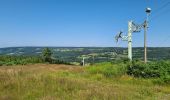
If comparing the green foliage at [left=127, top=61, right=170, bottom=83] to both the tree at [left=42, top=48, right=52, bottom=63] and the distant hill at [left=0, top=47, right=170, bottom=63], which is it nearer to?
the distant hill at [left=0, top=47, right=170, bottom=63]

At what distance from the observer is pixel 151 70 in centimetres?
2505

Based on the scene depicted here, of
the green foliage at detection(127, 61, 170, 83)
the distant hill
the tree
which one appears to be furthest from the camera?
the tree

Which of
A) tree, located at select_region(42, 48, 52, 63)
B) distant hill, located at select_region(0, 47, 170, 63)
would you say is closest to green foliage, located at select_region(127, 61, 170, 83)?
distant hill, located at select_region(0, 47, 170, 63)

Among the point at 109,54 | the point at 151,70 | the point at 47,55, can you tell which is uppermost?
the point at 151,70

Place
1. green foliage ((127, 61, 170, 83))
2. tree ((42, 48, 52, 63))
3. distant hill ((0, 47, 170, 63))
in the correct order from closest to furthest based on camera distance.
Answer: green foliage ((127, 61, 170, 83)), distant hill ((0, 47, 170, 63)), tree ((42, 48, 52, 63))

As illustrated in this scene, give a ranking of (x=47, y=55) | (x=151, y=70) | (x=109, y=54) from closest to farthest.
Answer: (x=151, y=70)
(x=47, y=55)
(x=109, y=54)

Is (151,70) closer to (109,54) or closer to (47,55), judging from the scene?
(47,55)

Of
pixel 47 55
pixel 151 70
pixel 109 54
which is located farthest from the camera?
pixel 109 54

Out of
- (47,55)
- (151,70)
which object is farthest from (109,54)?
(151,70)

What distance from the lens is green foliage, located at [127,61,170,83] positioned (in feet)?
79.0

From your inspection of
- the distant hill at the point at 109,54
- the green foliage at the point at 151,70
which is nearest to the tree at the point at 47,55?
the distant hill at the point at 109,54

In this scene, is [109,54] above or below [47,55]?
below

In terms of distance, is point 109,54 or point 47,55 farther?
point 109,54

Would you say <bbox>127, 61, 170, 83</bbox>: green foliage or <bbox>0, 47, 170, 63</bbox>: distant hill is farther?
<bbox>0, 47, 170, 63</bbox>: distant hill
